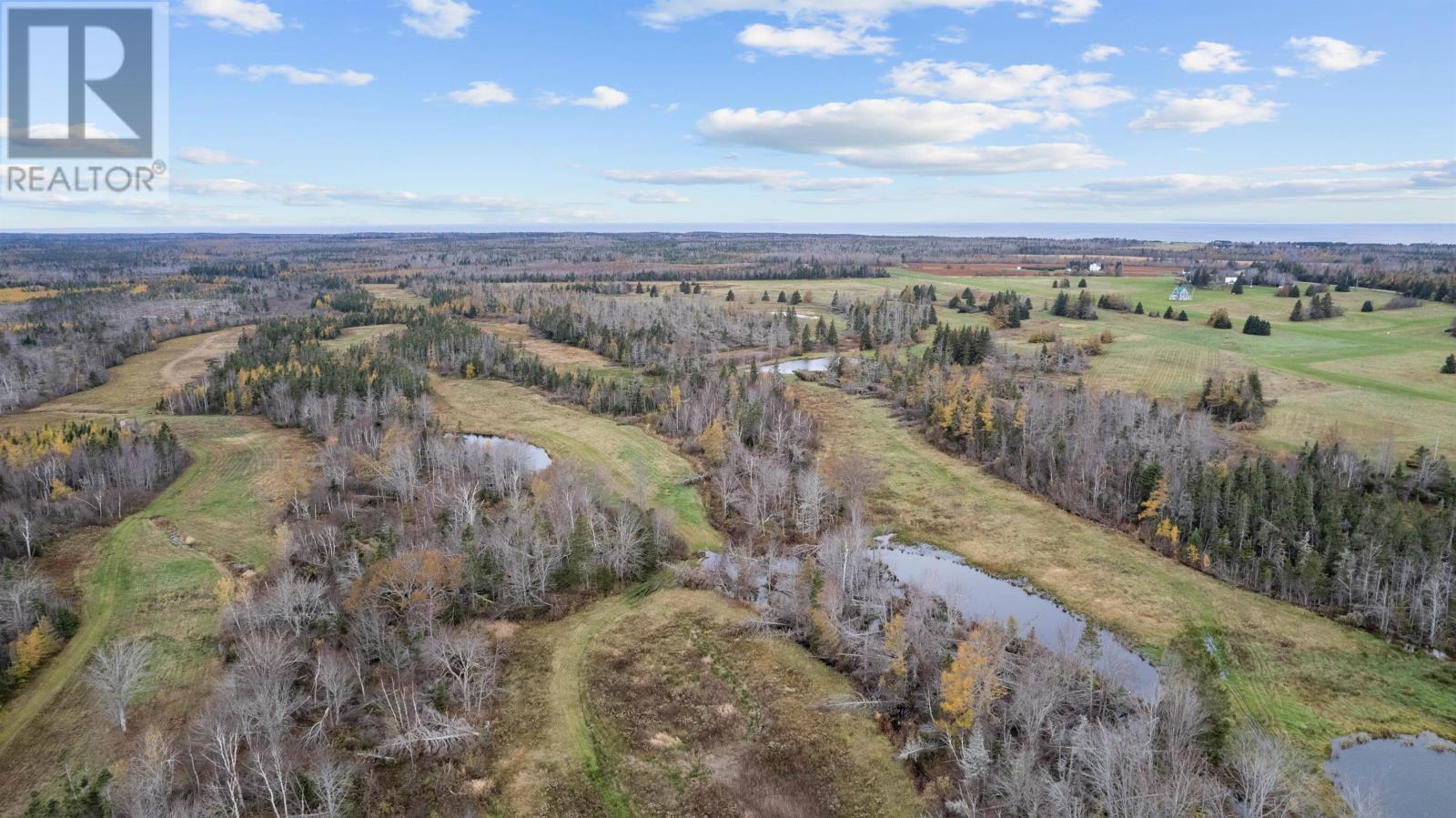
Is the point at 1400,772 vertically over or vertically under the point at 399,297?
under

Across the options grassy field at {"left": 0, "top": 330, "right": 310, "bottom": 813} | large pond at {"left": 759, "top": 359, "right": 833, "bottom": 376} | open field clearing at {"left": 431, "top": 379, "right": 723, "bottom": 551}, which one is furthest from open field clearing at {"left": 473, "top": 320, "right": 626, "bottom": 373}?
grassy field at {"left": 0, "top": 330, "right": 310, "bottom": 813}

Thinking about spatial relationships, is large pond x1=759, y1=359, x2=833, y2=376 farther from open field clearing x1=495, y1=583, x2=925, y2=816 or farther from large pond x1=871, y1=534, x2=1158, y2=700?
open field clearing x1=495, y1=583, x2=925, y2=816

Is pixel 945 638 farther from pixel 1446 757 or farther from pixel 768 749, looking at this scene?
pixel 1446 757

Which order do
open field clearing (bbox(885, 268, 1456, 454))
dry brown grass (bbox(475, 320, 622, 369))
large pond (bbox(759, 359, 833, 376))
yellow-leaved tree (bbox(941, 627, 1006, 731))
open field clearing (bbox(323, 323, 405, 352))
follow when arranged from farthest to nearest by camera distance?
1. open field clearing (bbox(323, 323, 405, 352))
2. dry brown grass (bbox(475, 320, 622, 369))
3. large pond (bbox(759, 359, 833, 376))
4. open field clearing (bbox(885, 268, 1456, 454))
5. yellow-leaved tree (bbox(941, 627, 1006, 731))

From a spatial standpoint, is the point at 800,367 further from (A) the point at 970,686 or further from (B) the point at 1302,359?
(A) the point at 970,686

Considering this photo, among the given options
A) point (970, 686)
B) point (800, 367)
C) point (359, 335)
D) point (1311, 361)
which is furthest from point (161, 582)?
point (1311, 361)

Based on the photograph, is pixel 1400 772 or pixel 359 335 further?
pixel 359 335
